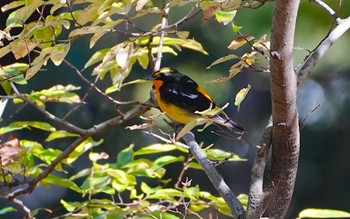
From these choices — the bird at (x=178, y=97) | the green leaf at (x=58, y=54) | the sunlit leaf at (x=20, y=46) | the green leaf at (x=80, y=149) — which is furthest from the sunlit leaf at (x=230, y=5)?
the bird at (x=178, y=97)

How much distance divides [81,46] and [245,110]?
3.90 ft

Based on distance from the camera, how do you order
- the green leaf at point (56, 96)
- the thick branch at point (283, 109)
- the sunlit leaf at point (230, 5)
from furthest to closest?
the green leaf at point (56, 96), the sunlit leaf at point (230, 5), the thick branch at point (283, 109)

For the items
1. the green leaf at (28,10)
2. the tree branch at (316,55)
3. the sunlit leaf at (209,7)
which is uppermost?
the sunlit leaf at (209,7)

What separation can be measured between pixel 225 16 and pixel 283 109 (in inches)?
10.4

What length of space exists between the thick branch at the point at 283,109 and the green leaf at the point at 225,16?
0.70ft

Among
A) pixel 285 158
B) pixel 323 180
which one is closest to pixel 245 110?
pixel 323 180

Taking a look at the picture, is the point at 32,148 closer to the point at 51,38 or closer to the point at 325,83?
the point at 51,38

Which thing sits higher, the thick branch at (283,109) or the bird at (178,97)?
the thick branch at (283,109)

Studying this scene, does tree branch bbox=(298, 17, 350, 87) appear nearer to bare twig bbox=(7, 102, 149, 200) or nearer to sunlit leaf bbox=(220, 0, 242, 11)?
sunlit leaf bbox=(220, 0, 242, 11)

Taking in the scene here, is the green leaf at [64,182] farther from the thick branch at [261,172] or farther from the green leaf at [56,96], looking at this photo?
the thick branch at [261,172]

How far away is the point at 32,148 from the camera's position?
2.13 meters

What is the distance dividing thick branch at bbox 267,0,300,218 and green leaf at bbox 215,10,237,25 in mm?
213

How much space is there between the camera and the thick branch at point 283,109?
4.30 ft

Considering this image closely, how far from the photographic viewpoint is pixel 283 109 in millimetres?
1397
